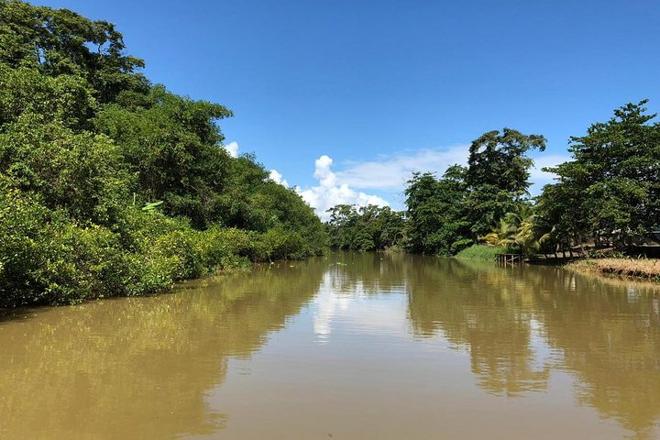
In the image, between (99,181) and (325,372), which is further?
(99,181)

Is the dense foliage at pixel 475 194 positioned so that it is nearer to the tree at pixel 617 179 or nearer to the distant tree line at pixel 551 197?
the distant tree line at pixel 551 197

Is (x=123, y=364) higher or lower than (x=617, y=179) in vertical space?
lower

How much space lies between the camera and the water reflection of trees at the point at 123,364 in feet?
15.8

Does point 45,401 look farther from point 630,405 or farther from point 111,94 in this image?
point 111,94

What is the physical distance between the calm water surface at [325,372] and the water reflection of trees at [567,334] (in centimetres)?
4

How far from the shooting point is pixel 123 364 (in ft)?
22.7

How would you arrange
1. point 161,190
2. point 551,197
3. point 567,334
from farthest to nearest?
1. point 551,197
2. point 161,190
3. point 567,334

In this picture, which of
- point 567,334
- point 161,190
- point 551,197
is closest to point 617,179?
point 551,197

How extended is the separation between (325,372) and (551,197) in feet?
89.3

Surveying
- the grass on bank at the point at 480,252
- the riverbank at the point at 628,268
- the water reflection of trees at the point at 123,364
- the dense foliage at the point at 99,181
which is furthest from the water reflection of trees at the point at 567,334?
the grass on bank at the point at 480,252

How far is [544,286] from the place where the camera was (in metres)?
19.4

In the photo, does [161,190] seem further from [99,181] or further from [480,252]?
[480,252]

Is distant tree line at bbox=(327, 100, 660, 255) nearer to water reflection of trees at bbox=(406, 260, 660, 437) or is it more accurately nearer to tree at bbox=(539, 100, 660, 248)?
tree at bbox=(539, 100, 660, 248)

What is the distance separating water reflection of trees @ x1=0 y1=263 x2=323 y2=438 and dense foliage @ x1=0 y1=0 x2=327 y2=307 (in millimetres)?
1083
